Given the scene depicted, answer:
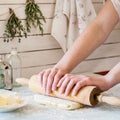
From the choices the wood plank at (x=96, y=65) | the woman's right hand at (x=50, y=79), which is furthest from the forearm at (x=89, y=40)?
the wood plank at (x=96, y=65)

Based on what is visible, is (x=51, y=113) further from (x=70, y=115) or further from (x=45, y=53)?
Answer: (x=45, y=53)

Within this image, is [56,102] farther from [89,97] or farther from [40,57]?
[40,57]

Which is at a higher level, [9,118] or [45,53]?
[45,53]

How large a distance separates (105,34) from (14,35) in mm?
420

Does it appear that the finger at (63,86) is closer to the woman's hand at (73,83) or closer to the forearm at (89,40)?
the woman's hand at (73,83)

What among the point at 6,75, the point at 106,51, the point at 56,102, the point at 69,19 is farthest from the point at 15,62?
the point at 106,51

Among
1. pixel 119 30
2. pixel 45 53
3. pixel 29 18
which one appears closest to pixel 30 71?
pixel 45 53

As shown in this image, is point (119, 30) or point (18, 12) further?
point (119, 30)

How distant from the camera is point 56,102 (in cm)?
101

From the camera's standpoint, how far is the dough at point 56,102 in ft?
3.23

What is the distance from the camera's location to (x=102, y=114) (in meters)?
0.95

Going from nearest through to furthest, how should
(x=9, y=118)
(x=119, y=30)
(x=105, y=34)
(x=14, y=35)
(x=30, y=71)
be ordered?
(x=9, y=118), (x=105, y=34), (x=14, y=35), (x=30, y=71), (x=119, y=30)

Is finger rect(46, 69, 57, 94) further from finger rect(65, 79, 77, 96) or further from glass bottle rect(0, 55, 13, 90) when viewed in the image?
glass bottle rect(0, 55, 13, 90)

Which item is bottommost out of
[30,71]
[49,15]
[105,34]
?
[30,71]
